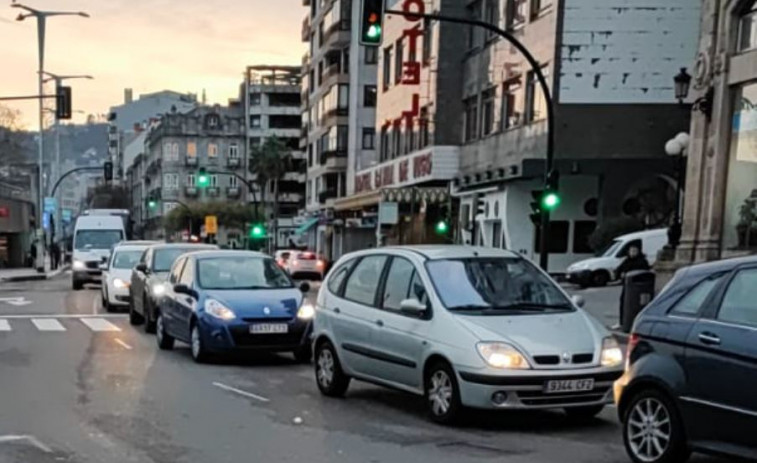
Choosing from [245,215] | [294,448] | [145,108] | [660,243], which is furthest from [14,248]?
[145,108]

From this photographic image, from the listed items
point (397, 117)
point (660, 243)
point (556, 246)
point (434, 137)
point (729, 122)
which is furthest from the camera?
point (397, 117)

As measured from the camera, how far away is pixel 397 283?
987cm

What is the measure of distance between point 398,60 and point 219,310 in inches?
1518

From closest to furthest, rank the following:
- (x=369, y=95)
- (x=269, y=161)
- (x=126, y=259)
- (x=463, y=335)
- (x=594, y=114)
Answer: (x=463, y=335) < (x=126, y=259) < (x=594, y=114) < (x=369, y=95) < (x=269, y=161)

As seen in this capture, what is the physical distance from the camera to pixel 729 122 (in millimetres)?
22266

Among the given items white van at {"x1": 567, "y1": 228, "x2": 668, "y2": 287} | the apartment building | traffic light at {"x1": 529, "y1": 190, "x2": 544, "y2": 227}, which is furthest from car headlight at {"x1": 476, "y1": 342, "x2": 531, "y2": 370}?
the apartment building

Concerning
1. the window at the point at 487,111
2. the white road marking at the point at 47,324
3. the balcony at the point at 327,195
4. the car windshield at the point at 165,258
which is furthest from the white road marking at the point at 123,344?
the balcony at the point at 327,195

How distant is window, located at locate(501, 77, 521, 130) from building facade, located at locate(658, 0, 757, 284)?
43.5 ft

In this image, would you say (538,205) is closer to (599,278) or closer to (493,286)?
(599,278)

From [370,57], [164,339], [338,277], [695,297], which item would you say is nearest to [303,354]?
[164,339]

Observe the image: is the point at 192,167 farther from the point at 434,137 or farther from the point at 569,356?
the point at 569,356

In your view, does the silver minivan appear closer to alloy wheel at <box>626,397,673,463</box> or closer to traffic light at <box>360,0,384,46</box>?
alloy wheel at <box>626,397,673,463</box>

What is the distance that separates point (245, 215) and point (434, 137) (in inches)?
2380

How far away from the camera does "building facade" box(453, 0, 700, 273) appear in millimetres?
32969
